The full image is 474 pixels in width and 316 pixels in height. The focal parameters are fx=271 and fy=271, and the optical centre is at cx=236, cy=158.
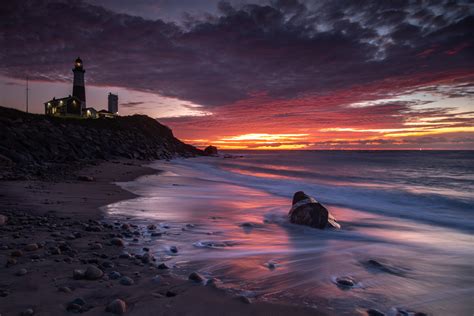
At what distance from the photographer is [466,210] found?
1029cm

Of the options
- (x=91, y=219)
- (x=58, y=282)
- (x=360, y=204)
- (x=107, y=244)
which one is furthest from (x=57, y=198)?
(x=360, y=204)

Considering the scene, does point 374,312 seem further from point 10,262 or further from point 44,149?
point 44,149

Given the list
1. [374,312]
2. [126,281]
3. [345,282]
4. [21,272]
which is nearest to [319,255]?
[345,282]

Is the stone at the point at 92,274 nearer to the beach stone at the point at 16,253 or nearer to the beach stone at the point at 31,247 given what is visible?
the beach stone at the point at 16,253

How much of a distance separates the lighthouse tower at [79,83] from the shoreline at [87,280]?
5212 cm

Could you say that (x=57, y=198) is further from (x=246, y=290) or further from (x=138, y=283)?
(x=246, y=290)

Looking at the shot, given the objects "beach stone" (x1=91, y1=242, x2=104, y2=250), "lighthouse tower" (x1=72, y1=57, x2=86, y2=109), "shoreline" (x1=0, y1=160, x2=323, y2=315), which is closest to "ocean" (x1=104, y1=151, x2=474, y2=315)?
"shoreline" (x1=0, y1=160, x2=323, y2=315)

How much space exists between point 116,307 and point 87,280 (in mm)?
688

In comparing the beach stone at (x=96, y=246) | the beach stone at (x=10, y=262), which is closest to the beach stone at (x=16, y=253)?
the beach stone at (x=10, y=262)

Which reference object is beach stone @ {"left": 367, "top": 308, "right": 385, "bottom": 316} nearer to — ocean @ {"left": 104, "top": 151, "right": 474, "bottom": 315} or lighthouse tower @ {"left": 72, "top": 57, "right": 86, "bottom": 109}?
ocean @ {"left": 104, "top": 151, "right": 474, "bottom": 315}

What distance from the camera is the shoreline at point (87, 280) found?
92.4 inches

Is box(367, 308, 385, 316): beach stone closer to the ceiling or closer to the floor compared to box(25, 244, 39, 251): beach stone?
closer to the floor

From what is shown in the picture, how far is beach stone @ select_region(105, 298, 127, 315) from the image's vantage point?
2248 mm

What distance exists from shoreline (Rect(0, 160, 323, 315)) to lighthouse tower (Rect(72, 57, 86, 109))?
52122mm
